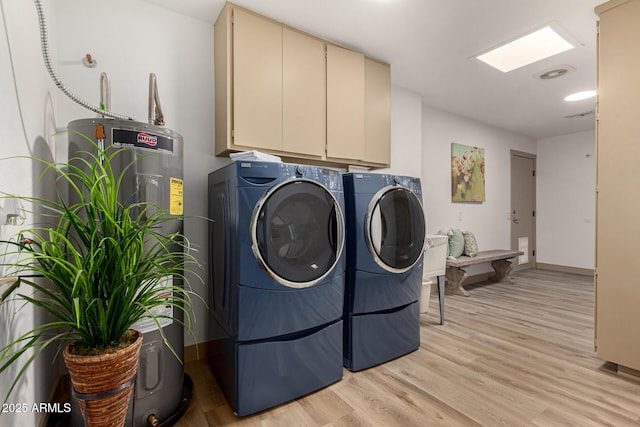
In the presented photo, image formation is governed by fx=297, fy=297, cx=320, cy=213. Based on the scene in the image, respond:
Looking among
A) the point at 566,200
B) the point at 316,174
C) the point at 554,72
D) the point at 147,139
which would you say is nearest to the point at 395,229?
the point at 316,174

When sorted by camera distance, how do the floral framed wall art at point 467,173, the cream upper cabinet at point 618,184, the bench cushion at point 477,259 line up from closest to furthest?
the cream upper cabinet at point 618,184 → the bench cushion at point 477,259 → the floral framed wall art at point 467,173

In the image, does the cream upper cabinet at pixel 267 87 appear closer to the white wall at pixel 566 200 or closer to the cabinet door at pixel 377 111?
the cabinet door at pixel 377 111

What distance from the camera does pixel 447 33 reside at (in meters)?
2.34

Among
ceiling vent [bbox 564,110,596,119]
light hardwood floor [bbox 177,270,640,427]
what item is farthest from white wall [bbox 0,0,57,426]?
ceiling vent [bbox 564,110,596,119]

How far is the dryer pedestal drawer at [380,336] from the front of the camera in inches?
77.2

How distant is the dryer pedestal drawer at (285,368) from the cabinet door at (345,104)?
4.64 ft

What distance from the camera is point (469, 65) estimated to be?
287cm

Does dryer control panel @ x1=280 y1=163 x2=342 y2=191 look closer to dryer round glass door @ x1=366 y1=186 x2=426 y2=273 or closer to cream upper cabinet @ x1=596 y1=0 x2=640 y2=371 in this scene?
dryer round glass door @ x1=366 y1=186 x2=426 y2=273

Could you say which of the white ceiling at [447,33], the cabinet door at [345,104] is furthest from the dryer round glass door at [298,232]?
the white ceiling at [447,33]

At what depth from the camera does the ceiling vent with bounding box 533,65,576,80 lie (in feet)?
9.52

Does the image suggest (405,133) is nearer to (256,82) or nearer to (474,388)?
(256,82)

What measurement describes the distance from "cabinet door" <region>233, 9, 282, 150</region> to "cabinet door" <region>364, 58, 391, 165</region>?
0.88 m

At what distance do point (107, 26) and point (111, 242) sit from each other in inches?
69.6

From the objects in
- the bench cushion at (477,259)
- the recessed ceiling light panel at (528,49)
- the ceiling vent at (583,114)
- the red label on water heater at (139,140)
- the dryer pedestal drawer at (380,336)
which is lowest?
the dryer pedestal drawer at (380,336)
